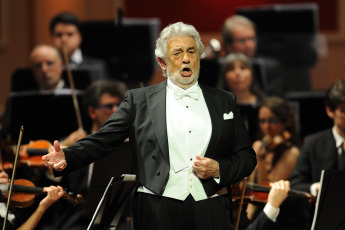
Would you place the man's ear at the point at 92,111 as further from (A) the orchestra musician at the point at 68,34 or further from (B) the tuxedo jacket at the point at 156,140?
(B) the tuxedo jacket at the point at 156,140

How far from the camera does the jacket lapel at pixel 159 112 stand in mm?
2332

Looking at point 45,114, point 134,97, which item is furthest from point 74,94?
point 134,97

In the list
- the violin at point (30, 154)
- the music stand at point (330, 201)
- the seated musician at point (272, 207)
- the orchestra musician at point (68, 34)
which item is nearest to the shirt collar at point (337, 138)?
the seated musician at point (272, 207)

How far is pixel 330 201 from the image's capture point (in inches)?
107

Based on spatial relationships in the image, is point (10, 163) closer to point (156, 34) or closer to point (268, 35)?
point (156, 34)

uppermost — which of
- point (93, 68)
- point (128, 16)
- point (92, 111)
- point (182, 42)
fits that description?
point (182, 42)

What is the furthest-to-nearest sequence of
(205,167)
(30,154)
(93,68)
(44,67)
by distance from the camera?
(93,68) < (44,67) < (30,154) < (205,167)

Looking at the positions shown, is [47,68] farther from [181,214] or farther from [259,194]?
[181,214]

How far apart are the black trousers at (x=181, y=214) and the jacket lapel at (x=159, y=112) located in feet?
0.52

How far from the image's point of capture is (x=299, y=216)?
3.96m

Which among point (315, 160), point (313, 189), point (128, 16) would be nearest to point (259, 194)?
point (313, 189)

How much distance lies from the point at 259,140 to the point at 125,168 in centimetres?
157

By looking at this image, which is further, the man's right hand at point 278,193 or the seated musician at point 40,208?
the man's right hand at point 278,193

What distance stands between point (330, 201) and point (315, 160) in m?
0.91
